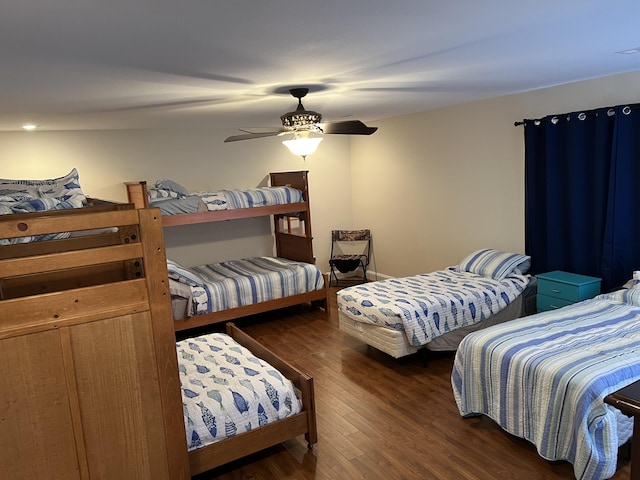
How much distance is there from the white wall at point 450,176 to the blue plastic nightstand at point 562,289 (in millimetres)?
671

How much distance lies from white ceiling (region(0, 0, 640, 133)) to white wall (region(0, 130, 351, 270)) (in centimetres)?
115

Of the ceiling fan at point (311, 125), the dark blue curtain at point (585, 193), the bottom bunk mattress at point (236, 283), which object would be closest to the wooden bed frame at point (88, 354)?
the ceiling fan at point (311, 125)

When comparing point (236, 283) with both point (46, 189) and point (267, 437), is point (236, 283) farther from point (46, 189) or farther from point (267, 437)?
point (267, 437)

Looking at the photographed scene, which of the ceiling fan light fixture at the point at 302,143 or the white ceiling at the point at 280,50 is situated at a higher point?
the white ceiling at the point at 280,50

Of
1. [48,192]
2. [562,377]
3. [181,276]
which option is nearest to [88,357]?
[562,377]

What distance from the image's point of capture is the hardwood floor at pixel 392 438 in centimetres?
259

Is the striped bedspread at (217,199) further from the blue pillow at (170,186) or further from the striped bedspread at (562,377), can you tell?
the striped bedspread at (562,377)

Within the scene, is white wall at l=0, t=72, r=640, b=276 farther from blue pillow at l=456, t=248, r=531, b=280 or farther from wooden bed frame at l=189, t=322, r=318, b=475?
wooden bed frame at l=189, t=322, r=318, b=475

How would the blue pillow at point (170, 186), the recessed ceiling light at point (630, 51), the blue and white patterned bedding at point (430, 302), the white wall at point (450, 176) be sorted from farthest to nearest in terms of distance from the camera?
the blue pillow at point (170, 186), the white wall at point (450, 176), the blue and white patterned bedding at point (430, 302), the recessed ceiling light at point (630, 51)

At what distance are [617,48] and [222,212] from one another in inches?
142

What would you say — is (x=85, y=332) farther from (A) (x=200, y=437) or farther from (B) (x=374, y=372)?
(B) (x=374, y=372)

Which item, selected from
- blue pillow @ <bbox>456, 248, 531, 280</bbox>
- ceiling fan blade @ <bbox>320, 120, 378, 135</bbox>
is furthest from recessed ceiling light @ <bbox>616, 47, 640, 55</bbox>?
blue pillow @ <bbox>456, 248, 531, 280</bbox>

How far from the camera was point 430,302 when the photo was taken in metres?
3.82

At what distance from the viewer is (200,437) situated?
2.50 meters
